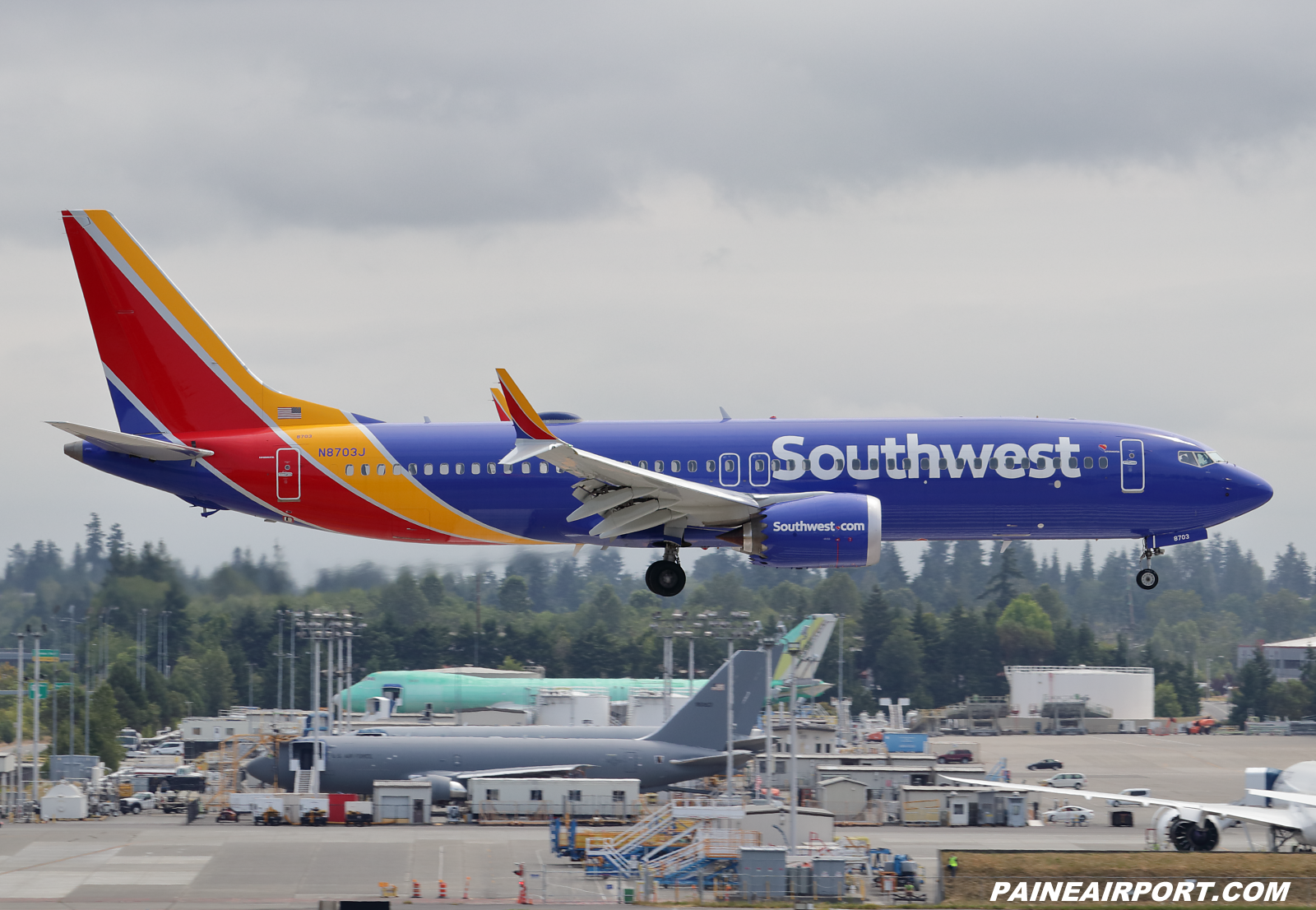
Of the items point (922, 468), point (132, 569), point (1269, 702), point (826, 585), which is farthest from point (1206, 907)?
point (826, 585)

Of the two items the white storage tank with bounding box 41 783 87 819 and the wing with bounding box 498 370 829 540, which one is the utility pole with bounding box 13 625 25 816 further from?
the wing with bounding box 498 370 829 540

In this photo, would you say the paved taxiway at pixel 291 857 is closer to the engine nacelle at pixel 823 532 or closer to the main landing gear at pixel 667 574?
the main landing gear at pixel 667 574

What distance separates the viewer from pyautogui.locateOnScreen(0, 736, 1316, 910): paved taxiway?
4894 centimetres

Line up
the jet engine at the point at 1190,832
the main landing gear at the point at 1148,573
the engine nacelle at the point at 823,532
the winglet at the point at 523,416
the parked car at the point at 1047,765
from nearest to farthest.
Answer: the winglet at the point at 523,416
the engine nacelle at the point at 823,532
the main landing gear at the point at 1148,573
the jet engine at the point at 1190,832
the parked car at the point at 1047,765

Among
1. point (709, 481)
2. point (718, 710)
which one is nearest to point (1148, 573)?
point (709, 481)

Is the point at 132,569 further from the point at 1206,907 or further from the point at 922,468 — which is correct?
the point at 1206,907

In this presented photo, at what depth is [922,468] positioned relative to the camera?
46.1 meters

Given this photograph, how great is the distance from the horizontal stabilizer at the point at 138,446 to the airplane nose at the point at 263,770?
3397cm

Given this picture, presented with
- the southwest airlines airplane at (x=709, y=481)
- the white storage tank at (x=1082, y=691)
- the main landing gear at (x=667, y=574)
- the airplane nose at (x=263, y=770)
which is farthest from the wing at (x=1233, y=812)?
the white storage tank at (x=1082, y=691)

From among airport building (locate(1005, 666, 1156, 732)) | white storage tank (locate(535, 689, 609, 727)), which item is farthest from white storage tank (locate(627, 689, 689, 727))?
airport building (locate(1005, 666, 1156, 732))

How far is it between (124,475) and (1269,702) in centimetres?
13574

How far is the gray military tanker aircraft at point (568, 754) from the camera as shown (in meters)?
72.8

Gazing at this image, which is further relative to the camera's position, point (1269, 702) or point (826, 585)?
point (826, 585)

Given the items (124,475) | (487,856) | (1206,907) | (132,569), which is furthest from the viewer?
(132,569)
